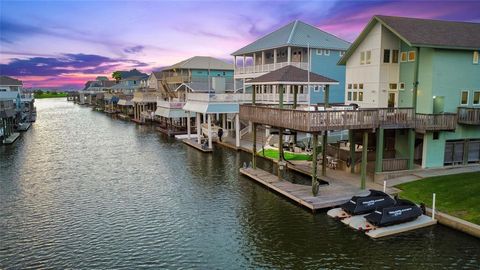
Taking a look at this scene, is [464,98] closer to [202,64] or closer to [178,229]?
[178,229]

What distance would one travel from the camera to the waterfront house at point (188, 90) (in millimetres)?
44500

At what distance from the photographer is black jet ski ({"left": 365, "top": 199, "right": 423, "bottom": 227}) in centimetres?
1692

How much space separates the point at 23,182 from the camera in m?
27.3

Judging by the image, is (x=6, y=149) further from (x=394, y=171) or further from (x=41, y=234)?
(x=394, y=171)

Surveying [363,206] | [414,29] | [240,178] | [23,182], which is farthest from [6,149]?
[414,29]

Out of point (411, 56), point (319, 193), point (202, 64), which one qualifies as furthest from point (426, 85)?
point (202, 64)

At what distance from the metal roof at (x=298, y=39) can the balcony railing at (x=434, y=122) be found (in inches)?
819

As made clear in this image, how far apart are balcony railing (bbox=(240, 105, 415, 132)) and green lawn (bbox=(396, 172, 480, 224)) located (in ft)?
13.4

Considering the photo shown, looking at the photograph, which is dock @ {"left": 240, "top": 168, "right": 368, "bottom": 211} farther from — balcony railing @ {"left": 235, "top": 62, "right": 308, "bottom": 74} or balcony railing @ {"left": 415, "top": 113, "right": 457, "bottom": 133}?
balcony railing @ {"left": 235, "top": 62, "right": 308, "bottom": 74}

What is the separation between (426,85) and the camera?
82.5 feet

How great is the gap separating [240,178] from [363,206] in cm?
1140

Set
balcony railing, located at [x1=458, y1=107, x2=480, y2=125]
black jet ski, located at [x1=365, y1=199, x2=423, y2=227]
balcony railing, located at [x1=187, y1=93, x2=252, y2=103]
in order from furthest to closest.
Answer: balcony railing, located at [x1=187, y1=93, x2=252, y2=103] < balcony railing, located at [x1=458, y1=107, x2=480, y2=125] < black jet ski, located at [x1=365, y1=199, x2=423, y2=227]

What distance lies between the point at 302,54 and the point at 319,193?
89.0 ft

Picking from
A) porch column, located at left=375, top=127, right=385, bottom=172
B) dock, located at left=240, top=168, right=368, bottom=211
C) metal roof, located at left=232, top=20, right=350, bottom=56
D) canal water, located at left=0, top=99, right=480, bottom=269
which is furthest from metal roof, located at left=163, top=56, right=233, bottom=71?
porch column, located at left=375, top=127, right=385, bottom=172
